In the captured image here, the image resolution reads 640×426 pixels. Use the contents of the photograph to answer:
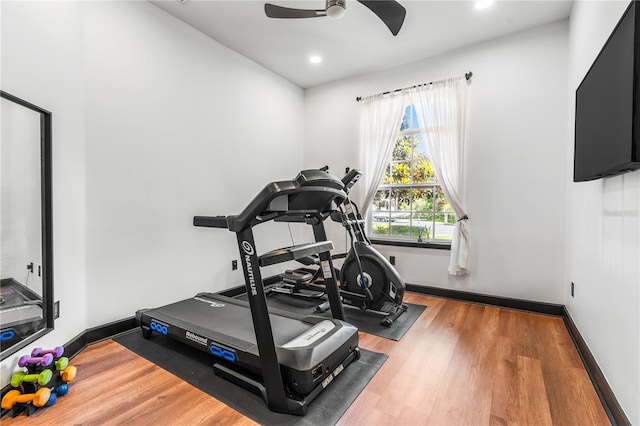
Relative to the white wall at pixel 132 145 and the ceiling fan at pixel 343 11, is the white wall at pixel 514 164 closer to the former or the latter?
the ceiling fan at pixel 343 11

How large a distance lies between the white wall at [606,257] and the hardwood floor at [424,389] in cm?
28

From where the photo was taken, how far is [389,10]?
2.23 m

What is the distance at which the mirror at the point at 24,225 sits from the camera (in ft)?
5.59

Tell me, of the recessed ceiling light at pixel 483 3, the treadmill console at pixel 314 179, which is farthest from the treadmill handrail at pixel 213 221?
the recessed ceiling light at pixel 483 3

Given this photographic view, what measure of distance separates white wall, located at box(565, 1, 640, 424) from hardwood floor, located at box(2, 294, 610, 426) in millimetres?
277

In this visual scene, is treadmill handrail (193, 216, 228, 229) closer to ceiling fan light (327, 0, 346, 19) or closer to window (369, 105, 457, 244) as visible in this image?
ceiling fan light (327, 0, 346, 19)

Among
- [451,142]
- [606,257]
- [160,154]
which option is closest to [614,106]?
[606,257]

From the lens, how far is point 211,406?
1.67 metres

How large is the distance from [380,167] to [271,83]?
1939mm

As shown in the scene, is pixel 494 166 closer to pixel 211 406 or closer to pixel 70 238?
pixel 211 406

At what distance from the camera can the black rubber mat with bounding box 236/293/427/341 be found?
2672mm

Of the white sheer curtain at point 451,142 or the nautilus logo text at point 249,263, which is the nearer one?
the nautilus logo text at point 249,263

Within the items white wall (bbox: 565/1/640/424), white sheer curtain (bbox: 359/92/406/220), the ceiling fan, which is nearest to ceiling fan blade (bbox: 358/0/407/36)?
the ceiling fan

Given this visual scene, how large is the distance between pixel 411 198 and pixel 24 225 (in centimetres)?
376
